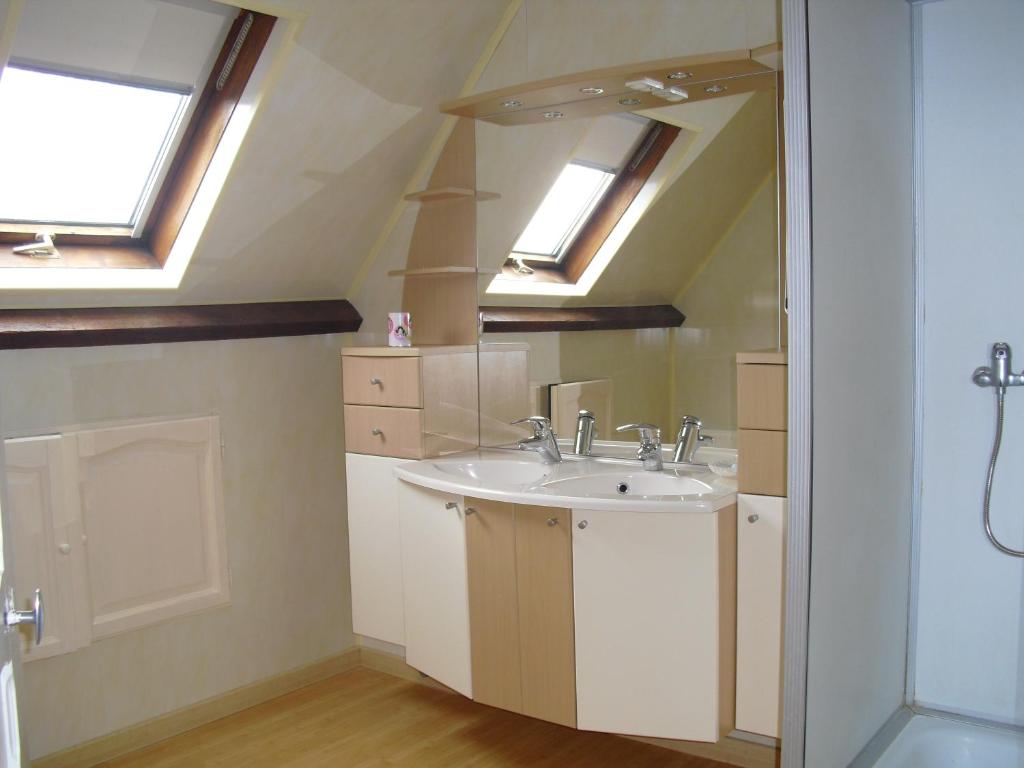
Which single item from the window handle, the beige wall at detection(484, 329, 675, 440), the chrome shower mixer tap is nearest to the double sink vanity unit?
the beige wall at detection(484, 329, 675, 440)

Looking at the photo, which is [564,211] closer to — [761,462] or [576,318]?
[576,318]

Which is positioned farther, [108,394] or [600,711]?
[108,394]

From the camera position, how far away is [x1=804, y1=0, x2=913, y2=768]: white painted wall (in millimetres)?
1873

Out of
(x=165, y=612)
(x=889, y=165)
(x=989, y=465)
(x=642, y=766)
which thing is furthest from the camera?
(x=165, y=612)

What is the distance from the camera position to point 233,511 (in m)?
3.16

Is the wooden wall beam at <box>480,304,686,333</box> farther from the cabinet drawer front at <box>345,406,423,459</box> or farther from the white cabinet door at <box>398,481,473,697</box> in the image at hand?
the white cabinet door at <box>398,481,473,697</box>

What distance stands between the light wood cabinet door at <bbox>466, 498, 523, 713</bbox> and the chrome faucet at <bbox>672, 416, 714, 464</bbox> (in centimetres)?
53

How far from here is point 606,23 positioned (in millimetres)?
2801

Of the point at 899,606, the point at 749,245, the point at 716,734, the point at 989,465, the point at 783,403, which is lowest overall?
the point at 716,734

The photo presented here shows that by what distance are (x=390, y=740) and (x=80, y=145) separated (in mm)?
1943

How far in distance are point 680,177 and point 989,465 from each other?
1.13 metres

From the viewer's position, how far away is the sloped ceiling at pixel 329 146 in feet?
8.75

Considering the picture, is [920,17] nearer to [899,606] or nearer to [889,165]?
[889,165]

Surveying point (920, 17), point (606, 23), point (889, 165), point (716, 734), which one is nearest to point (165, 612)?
point (716, 734)
